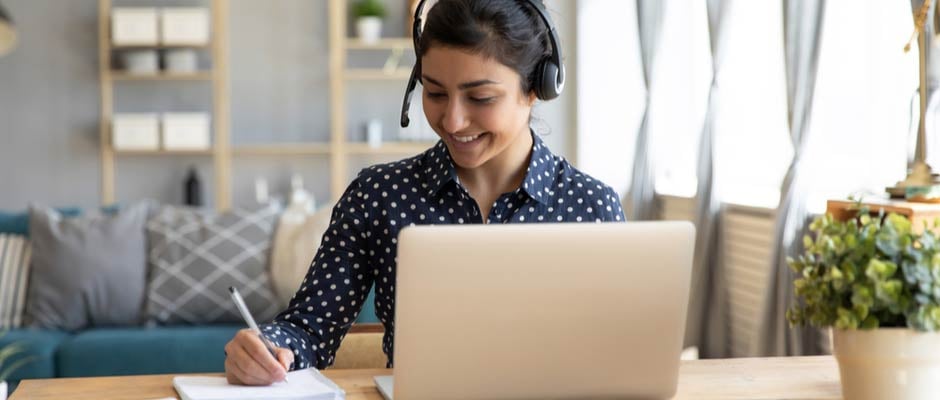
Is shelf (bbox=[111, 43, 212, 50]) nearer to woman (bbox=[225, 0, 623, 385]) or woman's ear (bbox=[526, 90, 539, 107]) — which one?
woman (bbox=[225, 0, 623, 385])

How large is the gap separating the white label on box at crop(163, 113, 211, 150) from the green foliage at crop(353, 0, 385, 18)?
100 centimetres

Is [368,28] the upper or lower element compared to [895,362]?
upper

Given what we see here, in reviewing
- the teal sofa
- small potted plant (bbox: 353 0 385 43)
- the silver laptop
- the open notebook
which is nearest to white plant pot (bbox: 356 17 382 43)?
small potted plant (bbox: 353 0 385 43)

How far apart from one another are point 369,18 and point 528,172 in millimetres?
4285

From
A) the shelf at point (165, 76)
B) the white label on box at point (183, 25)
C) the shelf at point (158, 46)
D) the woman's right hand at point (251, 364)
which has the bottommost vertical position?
the woman's right hand at point (251, 364)

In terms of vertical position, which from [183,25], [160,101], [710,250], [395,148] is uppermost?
[183,25]

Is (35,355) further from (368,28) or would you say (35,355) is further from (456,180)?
(368,28)

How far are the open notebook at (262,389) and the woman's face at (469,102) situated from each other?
0.40 metres

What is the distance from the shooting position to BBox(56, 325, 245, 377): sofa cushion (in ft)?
12.0

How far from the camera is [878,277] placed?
116 centimetres

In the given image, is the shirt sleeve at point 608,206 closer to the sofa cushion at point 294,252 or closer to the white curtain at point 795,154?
the white curtain at point 795,154

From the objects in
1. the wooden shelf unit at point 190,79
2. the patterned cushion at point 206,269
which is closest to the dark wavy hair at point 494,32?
the patterned cushion at point 206,269

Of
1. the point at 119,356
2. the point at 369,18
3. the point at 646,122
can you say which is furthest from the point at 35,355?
the point at 369,18

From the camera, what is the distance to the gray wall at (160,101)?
6.01 metres
